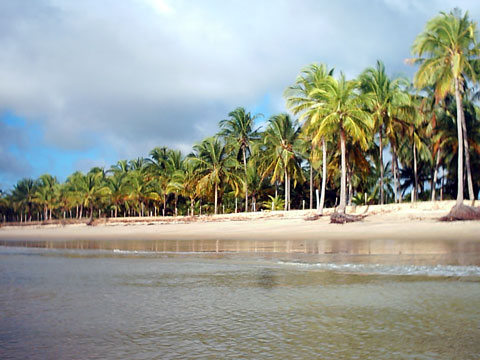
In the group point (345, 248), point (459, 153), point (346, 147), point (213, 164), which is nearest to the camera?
point (345, 248)

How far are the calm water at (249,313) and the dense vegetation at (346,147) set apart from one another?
49.0 ft

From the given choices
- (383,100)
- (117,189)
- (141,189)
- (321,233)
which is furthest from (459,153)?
(117,189)

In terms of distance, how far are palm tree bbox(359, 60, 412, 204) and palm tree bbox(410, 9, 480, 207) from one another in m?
6.06

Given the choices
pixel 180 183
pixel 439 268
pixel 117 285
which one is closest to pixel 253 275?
pixel 117 285

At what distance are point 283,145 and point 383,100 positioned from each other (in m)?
9.01

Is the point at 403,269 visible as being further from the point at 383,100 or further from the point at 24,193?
the point at 24,193

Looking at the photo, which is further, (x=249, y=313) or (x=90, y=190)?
(x=90, y=190)

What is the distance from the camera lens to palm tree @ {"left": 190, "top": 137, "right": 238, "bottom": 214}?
39.3 metres

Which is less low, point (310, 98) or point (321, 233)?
point (310, 98)

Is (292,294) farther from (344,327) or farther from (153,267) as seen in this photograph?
(153,267)

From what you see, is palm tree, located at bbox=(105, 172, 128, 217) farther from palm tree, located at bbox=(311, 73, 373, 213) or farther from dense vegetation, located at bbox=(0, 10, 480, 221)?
palm tree, located at bbox=(311, 73, 373, 213)

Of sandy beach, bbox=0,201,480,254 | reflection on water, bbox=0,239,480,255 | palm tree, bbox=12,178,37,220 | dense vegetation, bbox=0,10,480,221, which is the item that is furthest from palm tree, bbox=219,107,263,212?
palm tree, bbox=12,178,37,220

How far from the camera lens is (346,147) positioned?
96.9ft

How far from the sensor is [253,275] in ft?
26.7
